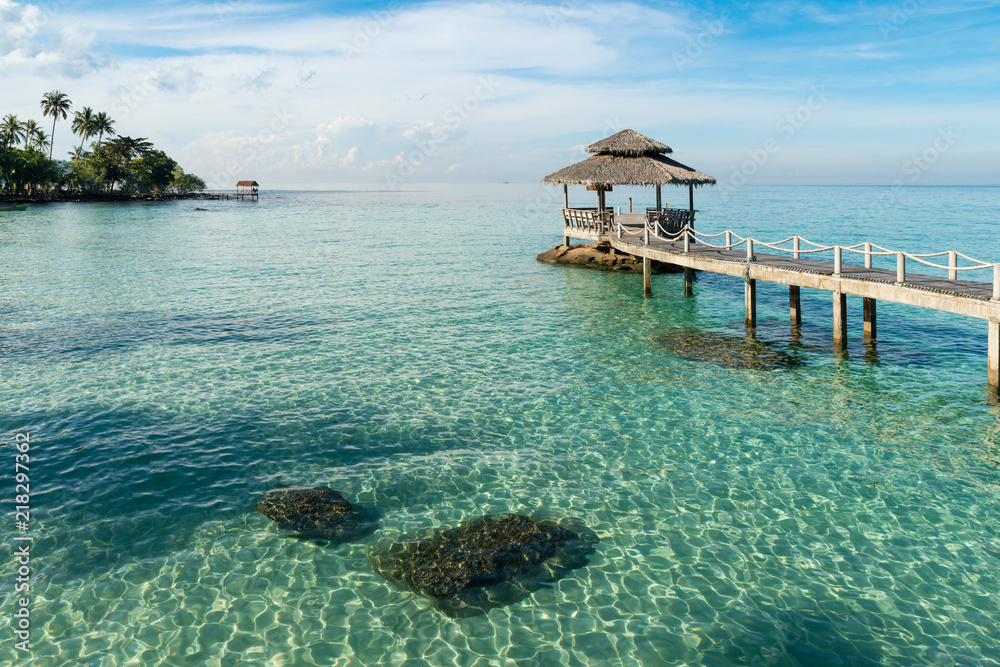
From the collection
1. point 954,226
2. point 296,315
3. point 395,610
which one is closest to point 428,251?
point 296,315

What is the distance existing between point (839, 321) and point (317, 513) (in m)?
13.8

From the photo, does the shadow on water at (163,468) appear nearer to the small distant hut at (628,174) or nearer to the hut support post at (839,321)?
the hut support post at (839,321)

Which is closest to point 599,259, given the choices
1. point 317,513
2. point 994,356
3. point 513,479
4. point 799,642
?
point 994,356

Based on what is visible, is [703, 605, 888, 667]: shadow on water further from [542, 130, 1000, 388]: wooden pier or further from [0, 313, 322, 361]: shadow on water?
[0, 313, 322, 361]: shadow on water

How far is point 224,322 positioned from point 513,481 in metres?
13.8

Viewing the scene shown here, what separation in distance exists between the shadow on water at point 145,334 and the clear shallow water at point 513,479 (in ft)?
0.43

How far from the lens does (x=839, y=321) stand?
16766mm

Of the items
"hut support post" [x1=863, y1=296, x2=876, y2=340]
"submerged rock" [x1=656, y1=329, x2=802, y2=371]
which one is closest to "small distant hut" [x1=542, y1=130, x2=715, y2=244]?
"submerged rock" [x1=656, y1=329, x2=802, y2=371]

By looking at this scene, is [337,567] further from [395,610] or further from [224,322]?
[224,322]

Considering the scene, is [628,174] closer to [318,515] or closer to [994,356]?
[994,356]

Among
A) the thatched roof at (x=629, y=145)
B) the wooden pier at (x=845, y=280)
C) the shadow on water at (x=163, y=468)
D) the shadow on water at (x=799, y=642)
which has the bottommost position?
the shadow on water at (x=799, y=642)

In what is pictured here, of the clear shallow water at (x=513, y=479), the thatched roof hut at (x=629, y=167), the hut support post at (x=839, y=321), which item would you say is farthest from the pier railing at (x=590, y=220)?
the hut support post at (x=839, y=321)

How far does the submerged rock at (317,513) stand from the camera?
8383 mm

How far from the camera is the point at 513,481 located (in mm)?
9750
